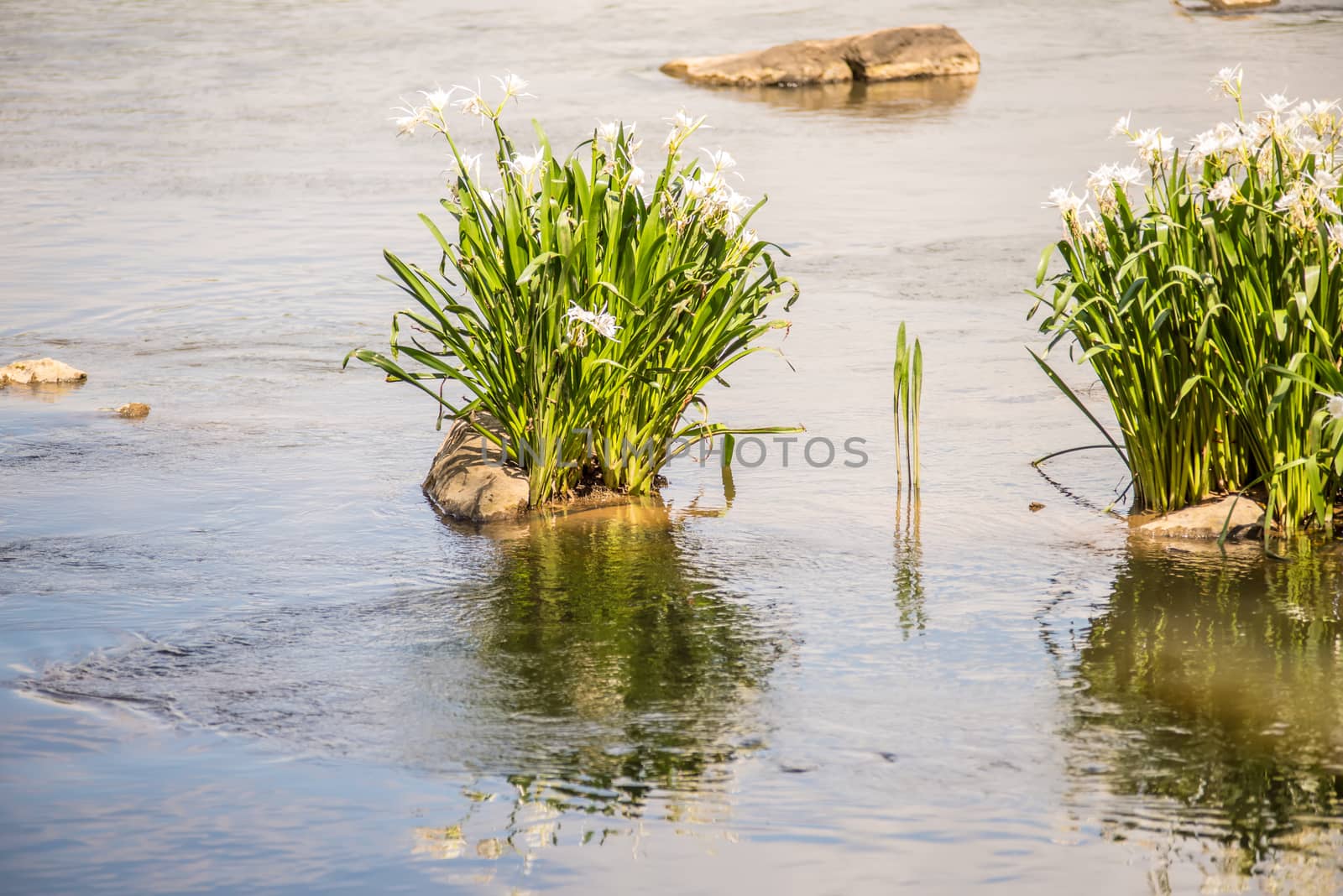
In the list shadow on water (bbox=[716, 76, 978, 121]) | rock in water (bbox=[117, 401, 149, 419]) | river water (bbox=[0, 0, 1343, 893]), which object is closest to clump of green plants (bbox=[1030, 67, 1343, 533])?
river water (bbox=[0, 0, 1343, 893])

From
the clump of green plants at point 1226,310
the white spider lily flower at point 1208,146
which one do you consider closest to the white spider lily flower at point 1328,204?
the clump of green plants at point 1226,310

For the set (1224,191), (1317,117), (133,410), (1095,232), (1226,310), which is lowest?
(133,410)

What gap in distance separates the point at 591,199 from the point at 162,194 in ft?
31.7

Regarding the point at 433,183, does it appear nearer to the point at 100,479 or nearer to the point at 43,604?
the point at 100,479

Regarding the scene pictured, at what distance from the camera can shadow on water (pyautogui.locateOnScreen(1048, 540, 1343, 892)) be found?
12.0ft

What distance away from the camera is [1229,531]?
5.80 m

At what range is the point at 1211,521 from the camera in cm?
584

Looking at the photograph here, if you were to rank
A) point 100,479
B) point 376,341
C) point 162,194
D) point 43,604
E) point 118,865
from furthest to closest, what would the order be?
point 162,194, point 376,341, point 100,479, point 43,604, point 118,865

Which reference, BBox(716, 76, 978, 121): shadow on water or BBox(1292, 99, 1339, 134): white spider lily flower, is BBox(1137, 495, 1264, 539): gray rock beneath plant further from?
BBox(716, 76, 978, 121): shadow on water

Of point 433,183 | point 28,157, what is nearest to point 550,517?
point 433,183

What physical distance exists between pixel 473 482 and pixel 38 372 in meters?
3.27

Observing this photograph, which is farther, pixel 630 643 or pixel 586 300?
pixel 586 300

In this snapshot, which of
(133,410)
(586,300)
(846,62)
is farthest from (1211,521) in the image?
(846,62)

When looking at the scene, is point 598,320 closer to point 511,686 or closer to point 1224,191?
point 511,686
